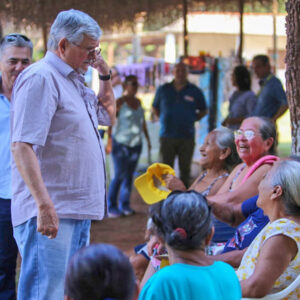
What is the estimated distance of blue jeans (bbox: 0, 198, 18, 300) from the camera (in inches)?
126

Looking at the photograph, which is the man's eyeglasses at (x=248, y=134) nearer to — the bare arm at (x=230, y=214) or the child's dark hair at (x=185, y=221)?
the bare arm at (x=230, y=214)

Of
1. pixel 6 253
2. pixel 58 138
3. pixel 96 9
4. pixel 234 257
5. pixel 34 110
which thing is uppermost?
pixel 96 9

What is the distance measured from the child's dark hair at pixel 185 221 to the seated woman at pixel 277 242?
36cm

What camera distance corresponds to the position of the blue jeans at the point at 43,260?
2.48 metres

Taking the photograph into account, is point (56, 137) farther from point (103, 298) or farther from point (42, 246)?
point (103, 298)

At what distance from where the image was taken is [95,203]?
257cm

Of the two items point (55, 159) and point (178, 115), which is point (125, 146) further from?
point (55, 159)

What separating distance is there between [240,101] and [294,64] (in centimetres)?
337

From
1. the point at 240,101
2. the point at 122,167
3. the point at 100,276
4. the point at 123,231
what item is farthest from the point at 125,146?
the point at 100,276

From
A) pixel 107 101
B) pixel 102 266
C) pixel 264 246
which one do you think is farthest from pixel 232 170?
pixel 102 266

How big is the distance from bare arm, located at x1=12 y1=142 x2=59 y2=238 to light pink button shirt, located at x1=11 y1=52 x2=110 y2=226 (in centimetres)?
6

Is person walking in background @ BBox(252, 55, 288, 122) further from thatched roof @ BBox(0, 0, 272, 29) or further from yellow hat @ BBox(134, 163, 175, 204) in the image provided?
yellow hat @ BBox(134, 163, 175, 204)

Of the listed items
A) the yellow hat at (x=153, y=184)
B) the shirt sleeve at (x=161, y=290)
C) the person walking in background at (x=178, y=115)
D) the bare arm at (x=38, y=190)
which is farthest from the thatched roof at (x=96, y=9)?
the shirt sleeve at (x=161, y=290)

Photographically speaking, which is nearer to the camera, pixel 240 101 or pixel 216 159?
pixel 216 159
